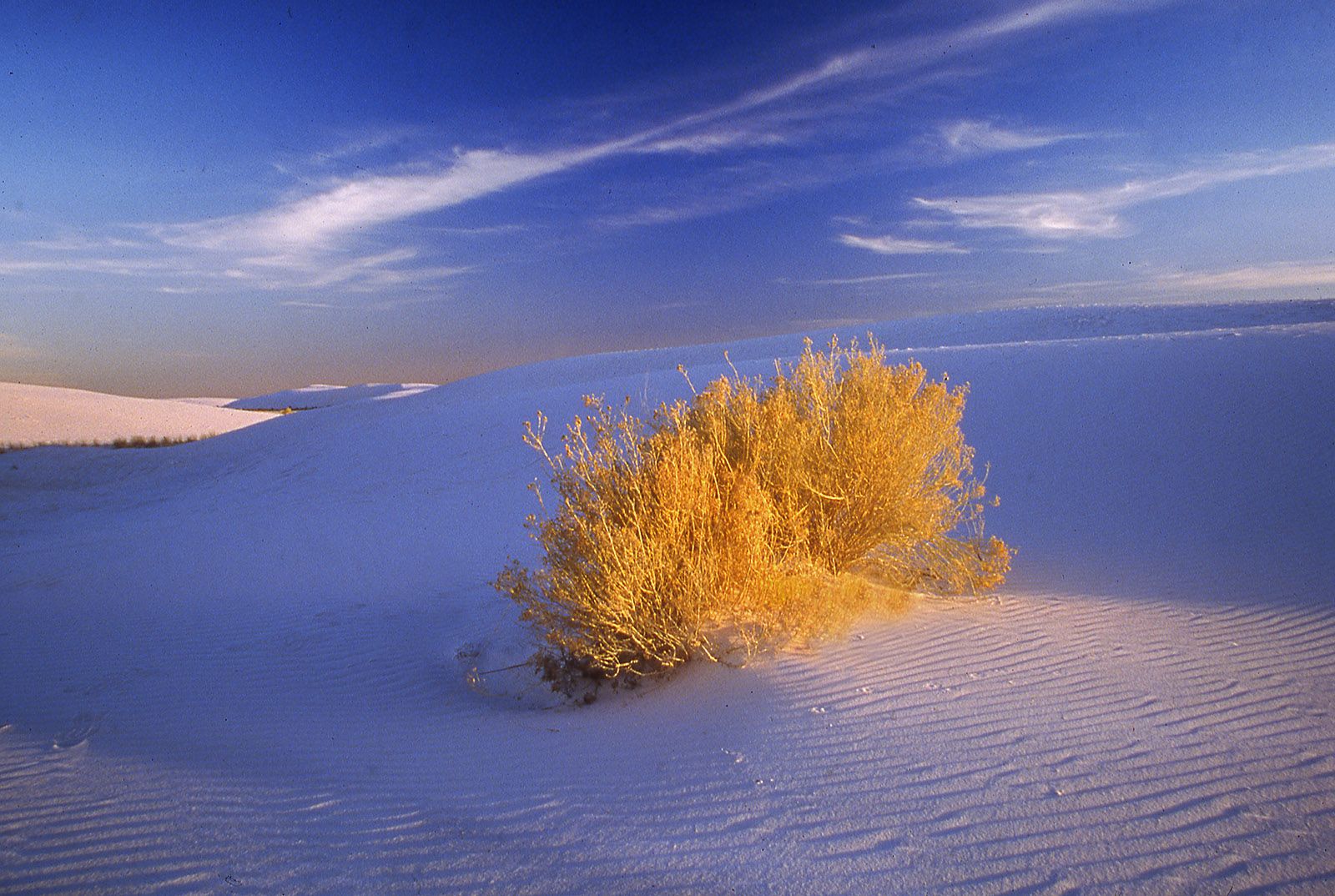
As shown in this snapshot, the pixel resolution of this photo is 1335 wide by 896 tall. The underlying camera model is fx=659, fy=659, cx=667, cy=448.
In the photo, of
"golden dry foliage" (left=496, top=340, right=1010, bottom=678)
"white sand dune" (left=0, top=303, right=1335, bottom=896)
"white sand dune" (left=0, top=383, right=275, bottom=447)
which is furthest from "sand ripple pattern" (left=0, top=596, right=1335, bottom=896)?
"white sand dune" (left=0, top=383, right=275, bottom=447)

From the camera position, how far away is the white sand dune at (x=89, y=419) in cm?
2384

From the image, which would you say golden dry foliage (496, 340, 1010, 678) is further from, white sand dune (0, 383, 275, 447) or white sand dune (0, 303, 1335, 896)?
white sand dune (0, 383, 275, 447)

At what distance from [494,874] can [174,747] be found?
2701 mm

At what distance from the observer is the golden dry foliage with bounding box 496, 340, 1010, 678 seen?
4215 mm

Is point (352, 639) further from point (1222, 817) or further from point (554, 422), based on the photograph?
point (554, 422)

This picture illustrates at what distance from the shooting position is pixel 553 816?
9.76 feet

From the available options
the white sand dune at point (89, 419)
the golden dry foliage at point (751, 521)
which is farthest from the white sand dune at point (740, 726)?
the white sand dune at point (89, 419)

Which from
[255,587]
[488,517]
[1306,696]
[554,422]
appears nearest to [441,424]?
[554,422]

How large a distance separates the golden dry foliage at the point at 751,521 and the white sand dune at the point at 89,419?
25342 millimetres

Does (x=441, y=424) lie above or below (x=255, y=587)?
above

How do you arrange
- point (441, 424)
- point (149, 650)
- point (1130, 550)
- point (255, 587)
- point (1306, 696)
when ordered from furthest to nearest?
point (441, 424) < point (255, 587) < point (1130, 550) < point (149, 650) < point (1306, 696)

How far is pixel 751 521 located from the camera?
4203 millimetres

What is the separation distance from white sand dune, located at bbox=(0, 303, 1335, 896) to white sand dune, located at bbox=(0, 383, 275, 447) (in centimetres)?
1942

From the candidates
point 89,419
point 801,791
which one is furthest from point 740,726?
point 89,419
